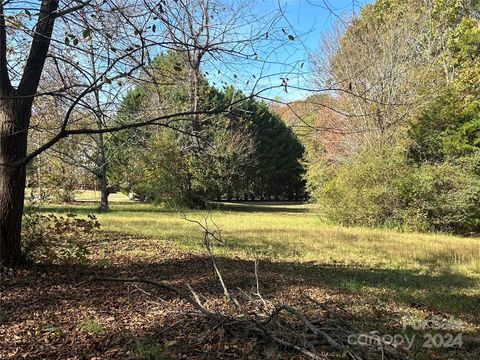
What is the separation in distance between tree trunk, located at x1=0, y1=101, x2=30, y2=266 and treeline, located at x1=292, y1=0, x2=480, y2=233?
35.9ft

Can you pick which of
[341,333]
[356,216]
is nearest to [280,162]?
[356,216]

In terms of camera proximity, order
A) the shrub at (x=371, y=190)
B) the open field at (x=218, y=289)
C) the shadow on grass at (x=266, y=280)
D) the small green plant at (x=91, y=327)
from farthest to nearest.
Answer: the shrub at (x=371, y=190), the shadow on grass at (x=266, y=280), the small green plant at (x=91, y=327), the open field at (x=218, y=289)

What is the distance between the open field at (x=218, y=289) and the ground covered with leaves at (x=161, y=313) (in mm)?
13

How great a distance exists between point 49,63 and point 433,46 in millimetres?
20514

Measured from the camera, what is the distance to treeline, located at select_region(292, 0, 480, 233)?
55.4ft

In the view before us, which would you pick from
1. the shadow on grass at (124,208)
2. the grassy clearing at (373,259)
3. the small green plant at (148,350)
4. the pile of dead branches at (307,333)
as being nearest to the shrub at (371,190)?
the grassy clearing at (373,259)

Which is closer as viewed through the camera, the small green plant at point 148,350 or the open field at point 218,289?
the small green plant at point 148,350

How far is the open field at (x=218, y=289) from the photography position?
11.6 feet

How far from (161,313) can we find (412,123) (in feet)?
58.7

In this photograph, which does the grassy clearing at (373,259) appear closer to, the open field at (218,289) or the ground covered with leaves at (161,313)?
the open field at (218,289)

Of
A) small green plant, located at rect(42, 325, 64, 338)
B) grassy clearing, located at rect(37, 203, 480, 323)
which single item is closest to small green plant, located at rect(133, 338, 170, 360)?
small green plant, located at rect(42, 325, 64, 338)

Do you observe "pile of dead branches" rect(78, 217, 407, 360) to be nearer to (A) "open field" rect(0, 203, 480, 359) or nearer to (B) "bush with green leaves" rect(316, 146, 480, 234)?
(A) "open field" rect(0, 203, 480, 359)

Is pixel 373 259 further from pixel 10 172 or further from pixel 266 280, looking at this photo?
pixel 10 172

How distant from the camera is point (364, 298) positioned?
18.3 ft
